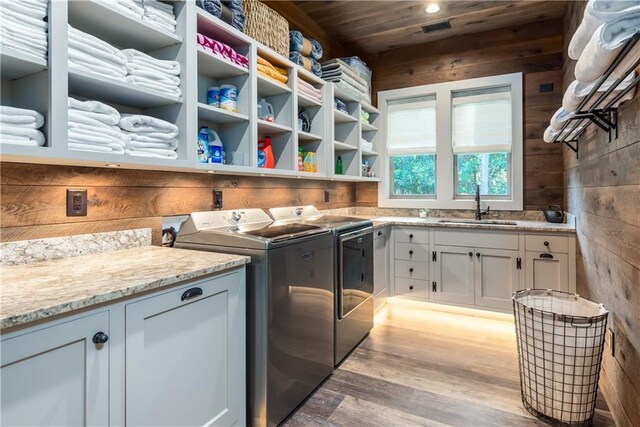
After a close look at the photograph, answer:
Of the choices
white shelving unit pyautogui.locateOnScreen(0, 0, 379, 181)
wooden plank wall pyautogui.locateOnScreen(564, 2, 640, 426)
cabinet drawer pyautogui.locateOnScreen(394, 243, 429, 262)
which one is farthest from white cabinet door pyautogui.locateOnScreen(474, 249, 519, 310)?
white shelving unit pyautogui.locateOnScreen(0, 0, 379, 181)

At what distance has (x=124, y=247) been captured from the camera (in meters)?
1.71

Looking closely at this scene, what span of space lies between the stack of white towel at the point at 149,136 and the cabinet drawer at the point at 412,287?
249cm

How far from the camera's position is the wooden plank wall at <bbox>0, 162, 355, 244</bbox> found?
4.43ft

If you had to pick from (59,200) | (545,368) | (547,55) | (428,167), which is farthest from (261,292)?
(547,55)

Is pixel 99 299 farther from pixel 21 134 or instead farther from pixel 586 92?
pixel 586 92

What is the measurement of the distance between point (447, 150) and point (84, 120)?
3.30 metres

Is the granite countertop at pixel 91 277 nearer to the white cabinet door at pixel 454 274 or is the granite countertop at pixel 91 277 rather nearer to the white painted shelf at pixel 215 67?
the white painted shelf at pixel 215 67

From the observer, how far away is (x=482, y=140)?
11.8 feet

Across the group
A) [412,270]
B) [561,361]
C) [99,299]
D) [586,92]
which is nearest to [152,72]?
[99,299]

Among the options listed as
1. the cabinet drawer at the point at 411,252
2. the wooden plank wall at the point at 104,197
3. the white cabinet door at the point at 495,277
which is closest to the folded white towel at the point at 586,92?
the white cabinet door at the point at 495,277

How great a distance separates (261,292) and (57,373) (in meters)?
0.81

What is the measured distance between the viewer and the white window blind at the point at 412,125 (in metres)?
3.83

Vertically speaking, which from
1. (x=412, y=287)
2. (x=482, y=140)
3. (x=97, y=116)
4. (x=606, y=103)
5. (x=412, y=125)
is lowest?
(x=412, y=287)

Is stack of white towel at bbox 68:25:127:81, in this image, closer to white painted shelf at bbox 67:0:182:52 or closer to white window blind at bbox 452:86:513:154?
white painted shelf at bbox 67:0:182:52
